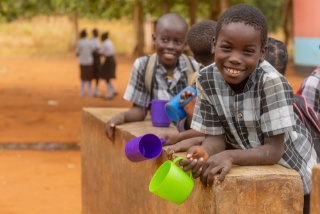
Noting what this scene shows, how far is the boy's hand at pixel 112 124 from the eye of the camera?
504cm

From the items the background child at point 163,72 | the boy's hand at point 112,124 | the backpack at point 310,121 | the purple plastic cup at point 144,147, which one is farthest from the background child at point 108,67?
the backpack at point 310,121

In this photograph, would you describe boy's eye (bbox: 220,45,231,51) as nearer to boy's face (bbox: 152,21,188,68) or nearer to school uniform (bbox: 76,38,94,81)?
boy's face (bbox: 152,21,188,68)

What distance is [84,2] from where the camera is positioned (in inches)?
1355

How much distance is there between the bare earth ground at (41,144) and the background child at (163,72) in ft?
7.95

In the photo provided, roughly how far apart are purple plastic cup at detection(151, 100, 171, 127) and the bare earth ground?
2653 mm

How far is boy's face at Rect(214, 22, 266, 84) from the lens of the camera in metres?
3.28

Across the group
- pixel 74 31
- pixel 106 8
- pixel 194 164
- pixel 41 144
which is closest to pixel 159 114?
pixel 194 164

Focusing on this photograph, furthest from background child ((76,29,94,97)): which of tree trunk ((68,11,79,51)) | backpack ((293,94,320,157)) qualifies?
tree trunk ((68,11,79,51))

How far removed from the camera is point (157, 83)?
204 inches

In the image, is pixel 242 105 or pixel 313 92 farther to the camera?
pixel 313 92

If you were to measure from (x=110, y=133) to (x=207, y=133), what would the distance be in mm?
1619

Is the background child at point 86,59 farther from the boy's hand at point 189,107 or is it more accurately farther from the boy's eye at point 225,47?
the boy's eye at point 225,47

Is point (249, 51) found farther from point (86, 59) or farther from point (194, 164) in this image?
point (86, 59)

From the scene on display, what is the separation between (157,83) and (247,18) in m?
1.93
